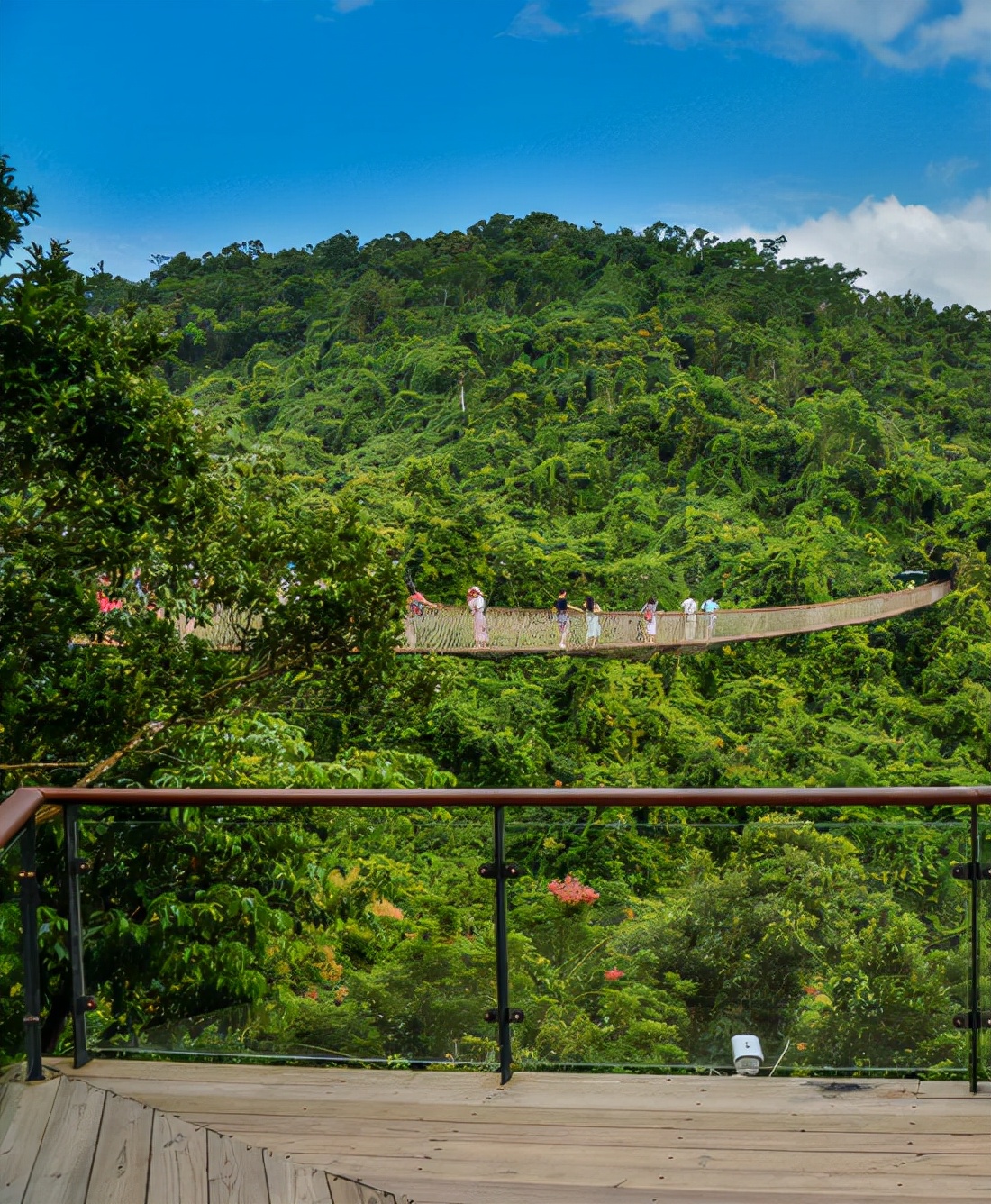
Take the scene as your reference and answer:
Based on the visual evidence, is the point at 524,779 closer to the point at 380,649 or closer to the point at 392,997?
the point at 380,649

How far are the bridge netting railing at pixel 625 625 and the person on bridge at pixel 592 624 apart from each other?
2 centimetres

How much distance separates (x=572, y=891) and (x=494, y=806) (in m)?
0.21

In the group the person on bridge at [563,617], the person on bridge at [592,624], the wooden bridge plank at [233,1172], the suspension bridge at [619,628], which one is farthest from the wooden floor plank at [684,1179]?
the person on bridge at [592,624]

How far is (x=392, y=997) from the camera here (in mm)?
2053

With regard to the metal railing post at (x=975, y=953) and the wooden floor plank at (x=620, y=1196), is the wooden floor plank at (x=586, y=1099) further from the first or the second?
the wooden floor plank at (x=620, y=1196)

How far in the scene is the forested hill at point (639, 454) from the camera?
18.7 metres

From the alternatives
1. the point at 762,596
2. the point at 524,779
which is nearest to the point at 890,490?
the point at 762,596

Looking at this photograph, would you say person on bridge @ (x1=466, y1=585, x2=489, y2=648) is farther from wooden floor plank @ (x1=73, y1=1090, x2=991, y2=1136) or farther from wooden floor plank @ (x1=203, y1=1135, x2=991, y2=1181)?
wooden floor plank @ (x1=203, y1=1135, x2=991, y2=1181)

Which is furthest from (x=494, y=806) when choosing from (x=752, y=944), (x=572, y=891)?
(x=752, y=944)

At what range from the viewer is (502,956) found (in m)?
2.04

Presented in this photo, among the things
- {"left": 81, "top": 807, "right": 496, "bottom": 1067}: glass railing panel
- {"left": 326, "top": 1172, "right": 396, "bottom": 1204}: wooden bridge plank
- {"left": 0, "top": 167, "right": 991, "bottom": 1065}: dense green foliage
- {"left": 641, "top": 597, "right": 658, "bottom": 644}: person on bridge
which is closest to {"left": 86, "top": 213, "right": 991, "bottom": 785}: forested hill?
{"left": 0, "top": 167, "right": 991, "bottom": 1065}: dense green foliage

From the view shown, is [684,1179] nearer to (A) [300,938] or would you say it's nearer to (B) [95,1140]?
(A) [300,938]

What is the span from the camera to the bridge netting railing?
56.5 feet

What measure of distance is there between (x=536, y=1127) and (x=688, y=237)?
38391 mm
